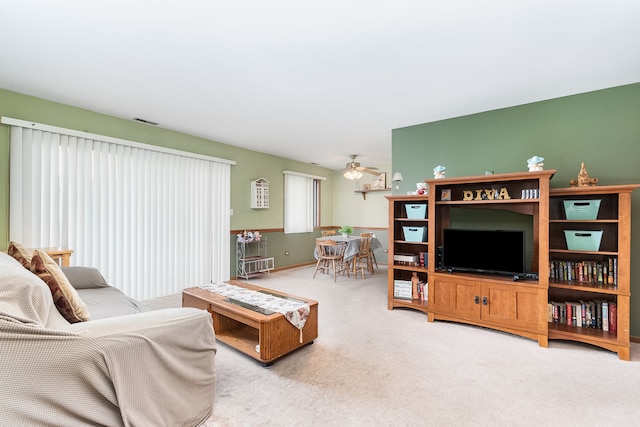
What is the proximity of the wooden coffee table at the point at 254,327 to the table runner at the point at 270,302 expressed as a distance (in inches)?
2.2

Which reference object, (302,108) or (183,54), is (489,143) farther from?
(183,54)

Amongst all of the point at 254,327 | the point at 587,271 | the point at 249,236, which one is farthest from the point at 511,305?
the point at 249,236

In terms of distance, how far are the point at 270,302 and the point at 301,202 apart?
4.31 m

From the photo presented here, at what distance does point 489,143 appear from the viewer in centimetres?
354

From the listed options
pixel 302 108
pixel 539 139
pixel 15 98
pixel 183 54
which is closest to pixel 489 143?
pixel 539 139

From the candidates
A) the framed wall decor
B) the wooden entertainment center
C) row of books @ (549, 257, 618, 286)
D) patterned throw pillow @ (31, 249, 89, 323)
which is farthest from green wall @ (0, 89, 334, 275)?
row of books @ (549, 257, 618, 286)

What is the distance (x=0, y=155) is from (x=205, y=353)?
3.20 meters

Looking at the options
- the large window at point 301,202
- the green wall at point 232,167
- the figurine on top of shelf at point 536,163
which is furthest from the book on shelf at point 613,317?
the large window at point 301,202

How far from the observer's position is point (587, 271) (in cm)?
283

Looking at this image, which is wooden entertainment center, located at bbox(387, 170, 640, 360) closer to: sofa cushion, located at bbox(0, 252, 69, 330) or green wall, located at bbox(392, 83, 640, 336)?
green wall, located at bbox(392, 83, 640, 336)

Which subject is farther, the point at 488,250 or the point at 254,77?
the point at 488,250

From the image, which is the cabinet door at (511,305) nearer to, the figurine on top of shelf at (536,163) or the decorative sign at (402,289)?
the decorative sign at (402,289)

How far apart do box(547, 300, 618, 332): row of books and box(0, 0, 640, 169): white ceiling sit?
2.12 m

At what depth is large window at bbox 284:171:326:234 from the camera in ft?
21.0
